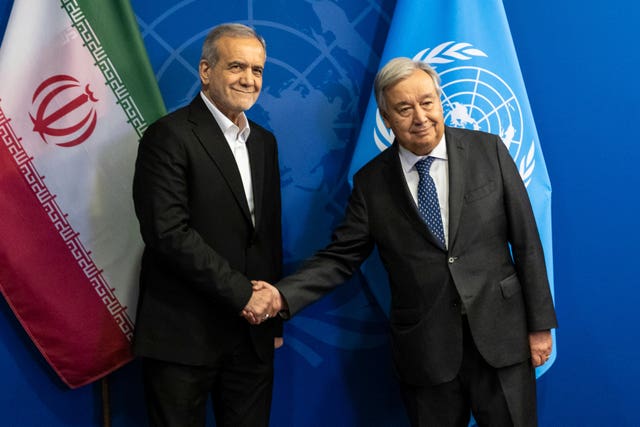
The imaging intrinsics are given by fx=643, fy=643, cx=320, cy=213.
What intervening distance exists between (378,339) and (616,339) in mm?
962

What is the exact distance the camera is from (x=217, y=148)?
1.99 metres

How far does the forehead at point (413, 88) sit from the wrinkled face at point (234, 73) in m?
0.44

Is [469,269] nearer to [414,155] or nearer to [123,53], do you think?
[414,155]

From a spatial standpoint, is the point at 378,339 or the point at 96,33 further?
the point at 378,339

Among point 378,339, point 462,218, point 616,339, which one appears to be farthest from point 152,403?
point 616,339

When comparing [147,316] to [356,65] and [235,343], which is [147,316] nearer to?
[235,343]

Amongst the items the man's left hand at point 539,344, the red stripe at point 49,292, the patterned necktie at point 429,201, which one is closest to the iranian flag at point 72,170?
the red stripe at point 49,292

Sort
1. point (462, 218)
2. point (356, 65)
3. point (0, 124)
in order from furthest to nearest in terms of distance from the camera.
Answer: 1. point (356, 65)
2. point (0, 124)
3. point (462, 218)

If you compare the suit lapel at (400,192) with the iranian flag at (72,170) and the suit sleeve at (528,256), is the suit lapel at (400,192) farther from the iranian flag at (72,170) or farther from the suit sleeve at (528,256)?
the iranian flag at (72,170)

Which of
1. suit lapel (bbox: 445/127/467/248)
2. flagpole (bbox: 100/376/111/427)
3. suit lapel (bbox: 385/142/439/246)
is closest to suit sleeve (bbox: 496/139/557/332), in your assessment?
suit lapel (bbox: 445/127/467/248)

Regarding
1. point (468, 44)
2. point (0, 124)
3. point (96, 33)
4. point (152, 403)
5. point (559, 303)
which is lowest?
point (559, 303)

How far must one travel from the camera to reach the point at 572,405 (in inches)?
104

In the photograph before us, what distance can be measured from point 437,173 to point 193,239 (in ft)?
2.53

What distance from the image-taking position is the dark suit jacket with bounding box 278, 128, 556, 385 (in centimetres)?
190
